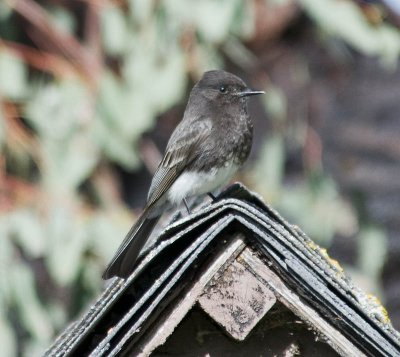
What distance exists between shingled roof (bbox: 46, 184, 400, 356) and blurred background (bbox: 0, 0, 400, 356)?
3.31 meters

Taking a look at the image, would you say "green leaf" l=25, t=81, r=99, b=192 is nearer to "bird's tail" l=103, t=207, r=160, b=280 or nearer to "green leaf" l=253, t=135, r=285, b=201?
"green leaf" l=253, t=135, r=285, b=201

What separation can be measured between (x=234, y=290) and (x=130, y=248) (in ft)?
3.16

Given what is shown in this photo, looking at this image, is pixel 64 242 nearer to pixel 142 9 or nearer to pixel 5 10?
pixel 142 9

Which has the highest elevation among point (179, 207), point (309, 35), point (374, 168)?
point (309, 35)

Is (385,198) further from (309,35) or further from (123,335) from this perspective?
(123,335)

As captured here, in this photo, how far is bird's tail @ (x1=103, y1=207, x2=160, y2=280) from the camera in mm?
3246

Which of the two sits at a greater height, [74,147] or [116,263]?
[74,147]

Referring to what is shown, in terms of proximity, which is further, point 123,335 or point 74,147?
point 74,147

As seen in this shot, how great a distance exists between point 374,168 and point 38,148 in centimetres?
283

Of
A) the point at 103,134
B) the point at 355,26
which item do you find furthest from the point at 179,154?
the point at 355,26

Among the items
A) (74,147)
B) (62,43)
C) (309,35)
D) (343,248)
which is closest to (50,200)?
(74,147)

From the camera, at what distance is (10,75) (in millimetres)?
6535

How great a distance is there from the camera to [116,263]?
10.9 feet

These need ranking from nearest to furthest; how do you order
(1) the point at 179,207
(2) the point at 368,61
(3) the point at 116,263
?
(3) the point at 116,263 < (1) the point at 179,207 < (2) the point at 368,61
